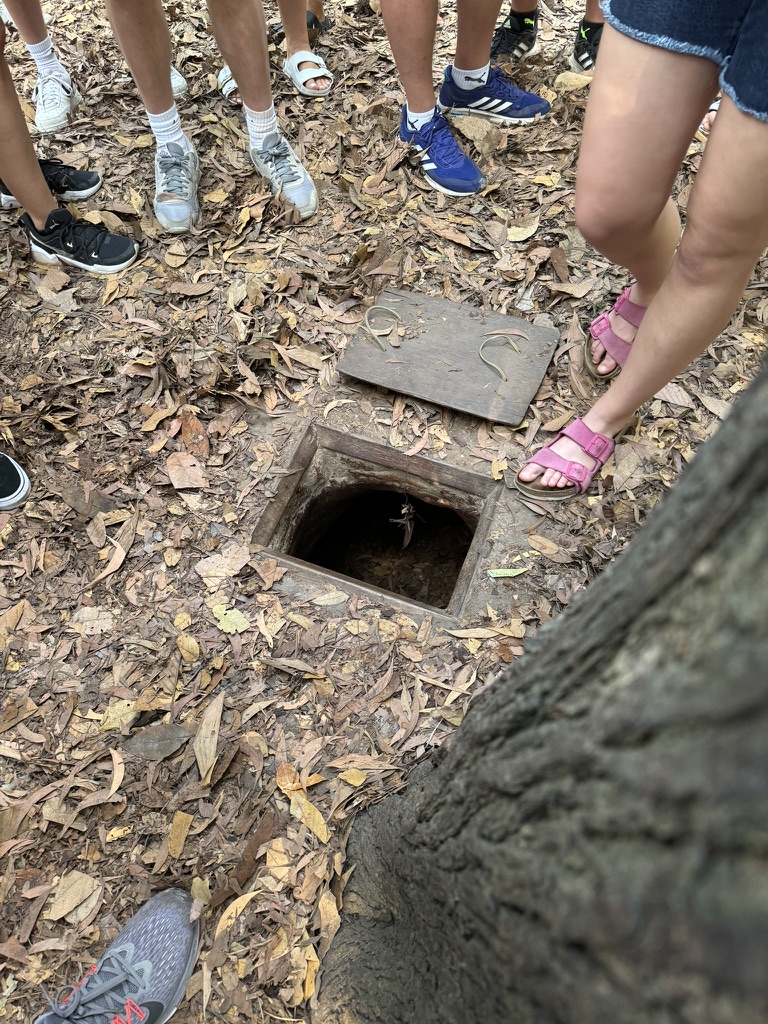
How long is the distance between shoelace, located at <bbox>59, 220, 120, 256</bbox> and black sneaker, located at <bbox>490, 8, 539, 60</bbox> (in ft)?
8.83

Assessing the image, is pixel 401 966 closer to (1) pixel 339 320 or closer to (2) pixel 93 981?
(2) pixel 93 981

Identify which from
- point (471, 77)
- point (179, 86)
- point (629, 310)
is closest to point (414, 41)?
point (471, 77)

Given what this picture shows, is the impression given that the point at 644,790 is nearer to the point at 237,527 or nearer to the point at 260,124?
the point at 237,527

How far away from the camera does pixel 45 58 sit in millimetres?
4238

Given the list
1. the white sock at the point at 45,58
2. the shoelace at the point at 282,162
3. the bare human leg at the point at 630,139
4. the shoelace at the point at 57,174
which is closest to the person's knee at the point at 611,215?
the bare human leg at the point at 630,139

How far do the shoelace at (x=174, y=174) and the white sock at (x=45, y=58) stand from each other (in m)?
1.40

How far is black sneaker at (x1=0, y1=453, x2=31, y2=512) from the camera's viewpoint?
8.93 ft

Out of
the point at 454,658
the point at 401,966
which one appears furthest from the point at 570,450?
the point at 401,966

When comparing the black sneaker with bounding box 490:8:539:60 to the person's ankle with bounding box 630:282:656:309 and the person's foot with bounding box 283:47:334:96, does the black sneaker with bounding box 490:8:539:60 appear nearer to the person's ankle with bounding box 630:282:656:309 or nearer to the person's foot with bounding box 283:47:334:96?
the person's foot with bounding box 283:47:334:96

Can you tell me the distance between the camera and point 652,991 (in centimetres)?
58

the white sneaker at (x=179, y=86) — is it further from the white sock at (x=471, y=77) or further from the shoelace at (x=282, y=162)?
the white sock at (x=471, y=77)

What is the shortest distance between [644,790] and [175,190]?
12.4 feet

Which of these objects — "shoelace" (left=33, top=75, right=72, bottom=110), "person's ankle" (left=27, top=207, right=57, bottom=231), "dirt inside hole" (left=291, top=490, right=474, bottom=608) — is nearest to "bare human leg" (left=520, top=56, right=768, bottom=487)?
"dirt inside hole" (left=291, top=490, right=474, bottom=608)

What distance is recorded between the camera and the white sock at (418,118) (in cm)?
359
